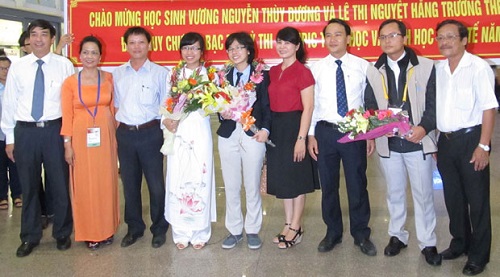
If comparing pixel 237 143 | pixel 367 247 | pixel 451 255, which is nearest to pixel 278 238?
pixel 367 247

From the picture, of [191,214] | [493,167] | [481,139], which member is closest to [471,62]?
[481,139]

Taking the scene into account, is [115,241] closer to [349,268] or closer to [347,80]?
[349,268]

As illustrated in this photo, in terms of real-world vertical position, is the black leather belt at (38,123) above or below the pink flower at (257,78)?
below

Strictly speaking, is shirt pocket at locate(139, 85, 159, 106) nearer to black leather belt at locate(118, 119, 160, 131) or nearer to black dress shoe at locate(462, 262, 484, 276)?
black leather belt at locate(118, 119, 160, 131)

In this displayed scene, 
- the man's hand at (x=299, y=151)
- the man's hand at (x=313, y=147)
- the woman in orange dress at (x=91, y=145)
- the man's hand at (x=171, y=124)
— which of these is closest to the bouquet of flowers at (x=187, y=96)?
the man's hand at (x=171, y=124)

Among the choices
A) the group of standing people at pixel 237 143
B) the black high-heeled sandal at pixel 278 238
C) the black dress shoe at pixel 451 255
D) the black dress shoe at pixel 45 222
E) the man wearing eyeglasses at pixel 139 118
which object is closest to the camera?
the group of standing people at pixel 237 143

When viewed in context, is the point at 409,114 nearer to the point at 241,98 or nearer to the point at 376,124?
the point at 376,124

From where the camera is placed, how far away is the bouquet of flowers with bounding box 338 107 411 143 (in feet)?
8.84

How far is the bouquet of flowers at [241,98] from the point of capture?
2936mm

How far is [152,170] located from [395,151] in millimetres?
1643

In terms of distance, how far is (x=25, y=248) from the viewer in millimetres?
3262

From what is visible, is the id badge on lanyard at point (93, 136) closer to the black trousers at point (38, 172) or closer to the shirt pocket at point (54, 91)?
the black trousers at point (38, 172)

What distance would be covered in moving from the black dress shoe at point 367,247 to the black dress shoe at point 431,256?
0.32 m

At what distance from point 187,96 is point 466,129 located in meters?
1.67
